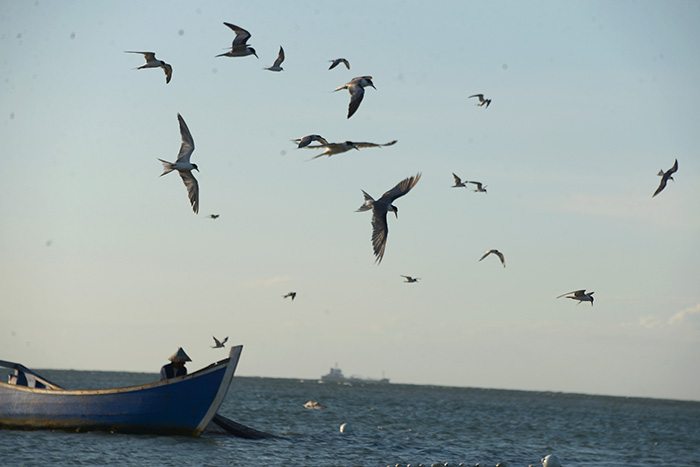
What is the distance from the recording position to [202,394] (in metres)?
24.3

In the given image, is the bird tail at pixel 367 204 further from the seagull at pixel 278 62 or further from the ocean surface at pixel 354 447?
the ocean surface at pixel 354 447

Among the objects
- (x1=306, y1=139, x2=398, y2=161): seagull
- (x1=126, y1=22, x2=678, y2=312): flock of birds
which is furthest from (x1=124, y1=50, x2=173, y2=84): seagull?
(x1=306, y1=139, x2=398, y2=161): seagull

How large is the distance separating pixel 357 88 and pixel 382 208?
2709 millimetres

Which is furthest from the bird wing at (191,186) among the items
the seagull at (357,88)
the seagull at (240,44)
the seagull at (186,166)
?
the seagull at (357,88)

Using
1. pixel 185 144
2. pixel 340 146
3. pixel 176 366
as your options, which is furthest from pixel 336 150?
pixel 176 366

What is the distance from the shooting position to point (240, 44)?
66.6ft

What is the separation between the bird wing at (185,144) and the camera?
2088cm

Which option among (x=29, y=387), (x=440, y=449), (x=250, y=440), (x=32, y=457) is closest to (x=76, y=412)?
(x=29, y=387)

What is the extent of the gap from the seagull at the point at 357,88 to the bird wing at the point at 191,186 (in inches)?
181

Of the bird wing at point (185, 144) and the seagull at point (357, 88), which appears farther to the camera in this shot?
the bird wing at point (185, 144)

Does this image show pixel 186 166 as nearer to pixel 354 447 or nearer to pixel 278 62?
A: pixel 278 62

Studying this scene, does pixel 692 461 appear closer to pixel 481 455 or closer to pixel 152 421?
pixel 481 455

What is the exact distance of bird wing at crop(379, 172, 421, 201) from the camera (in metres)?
19.8

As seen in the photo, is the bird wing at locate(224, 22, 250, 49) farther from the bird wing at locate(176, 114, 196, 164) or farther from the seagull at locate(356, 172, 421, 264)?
the seagull at locate(356, 172, 421, 264)
